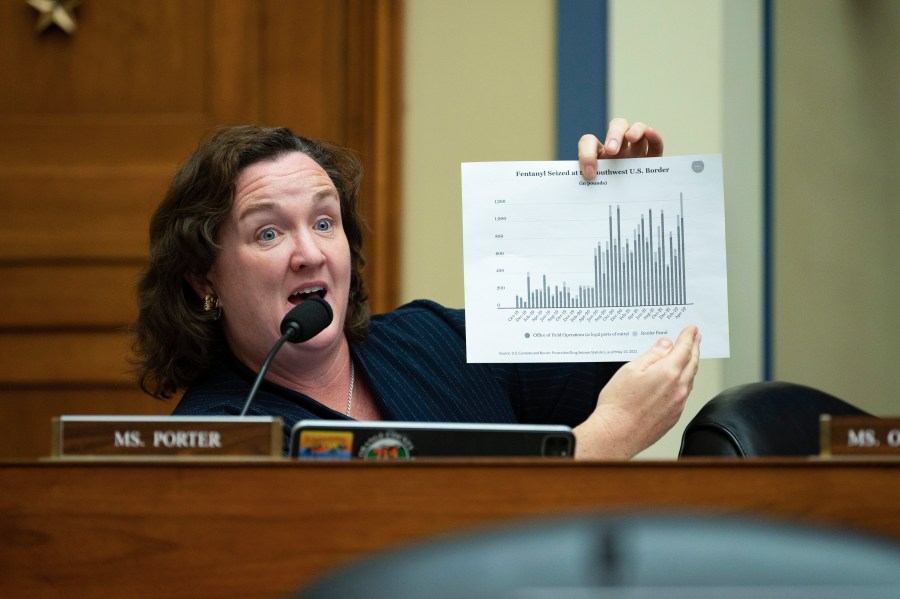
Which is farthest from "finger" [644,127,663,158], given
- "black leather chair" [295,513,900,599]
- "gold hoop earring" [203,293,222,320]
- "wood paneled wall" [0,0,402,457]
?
"black leather chair" [295,513,900,599]

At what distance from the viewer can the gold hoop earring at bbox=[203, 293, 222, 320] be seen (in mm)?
1826

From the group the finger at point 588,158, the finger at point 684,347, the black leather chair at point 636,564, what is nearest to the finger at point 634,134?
the finger at point 588,158

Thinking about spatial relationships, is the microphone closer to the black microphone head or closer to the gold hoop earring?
the black microphone head

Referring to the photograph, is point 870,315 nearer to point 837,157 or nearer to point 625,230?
point 837,157

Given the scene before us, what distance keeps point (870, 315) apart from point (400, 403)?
60.9 inches

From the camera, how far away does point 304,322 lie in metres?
1.51

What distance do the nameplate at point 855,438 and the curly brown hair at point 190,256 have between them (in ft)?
3.45

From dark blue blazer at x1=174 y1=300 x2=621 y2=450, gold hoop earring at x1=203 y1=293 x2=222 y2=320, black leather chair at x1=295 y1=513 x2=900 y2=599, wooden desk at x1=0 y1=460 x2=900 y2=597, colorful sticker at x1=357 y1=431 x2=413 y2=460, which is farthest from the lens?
gold hoop earring at x1=203 y1=293 x2=222 y2=320

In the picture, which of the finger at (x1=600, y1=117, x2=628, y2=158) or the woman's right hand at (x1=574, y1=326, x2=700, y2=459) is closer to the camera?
the woman's right hand at (x1=574, y1=326, x2=700, y2=459)

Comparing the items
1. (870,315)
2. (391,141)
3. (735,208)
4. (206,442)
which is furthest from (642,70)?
(206,442)

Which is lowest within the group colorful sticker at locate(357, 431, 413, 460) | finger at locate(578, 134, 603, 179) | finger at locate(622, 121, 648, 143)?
colorful sticker at locate(357, 431, 413, 460)

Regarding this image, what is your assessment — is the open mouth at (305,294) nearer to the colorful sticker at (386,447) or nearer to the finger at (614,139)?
the finger at (614,139)

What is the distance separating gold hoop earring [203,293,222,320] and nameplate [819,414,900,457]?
3.70 ft

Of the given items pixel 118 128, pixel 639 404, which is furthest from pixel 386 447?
pixel 118 128
